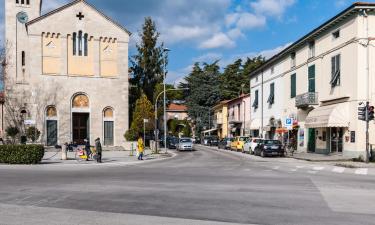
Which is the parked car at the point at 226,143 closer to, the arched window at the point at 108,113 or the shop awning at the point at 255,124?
the shop awning at the point at 255,124

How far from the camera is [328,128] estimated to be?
115 ft

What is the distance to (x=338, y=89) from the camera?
107 ft

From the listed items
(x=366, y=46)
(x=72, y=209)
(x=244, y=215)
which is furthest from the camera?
(x=366, y=46)

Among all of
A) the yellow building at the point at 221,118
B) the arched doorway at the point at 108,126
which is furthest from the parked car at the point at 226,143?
the yellow building at the point at 221,118

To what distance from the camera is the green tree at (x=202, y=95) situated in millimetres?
86625

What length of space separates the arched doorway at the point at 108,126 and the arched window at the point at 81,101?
2.25m

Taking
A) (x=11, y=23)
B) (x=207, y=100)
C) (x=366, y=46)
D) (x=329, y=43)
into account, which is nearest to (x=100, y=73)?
(x=11, y=23)

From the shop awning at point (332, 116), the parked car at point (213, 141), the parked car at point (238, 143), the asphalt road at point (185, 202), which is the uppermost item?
the shop awning at point (332, 116)

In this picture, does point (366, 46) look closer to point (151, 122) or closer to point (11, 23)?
point (151, 122)

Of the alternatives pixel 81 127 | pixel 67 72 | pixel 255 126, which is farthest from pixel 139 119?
pixel 255 126

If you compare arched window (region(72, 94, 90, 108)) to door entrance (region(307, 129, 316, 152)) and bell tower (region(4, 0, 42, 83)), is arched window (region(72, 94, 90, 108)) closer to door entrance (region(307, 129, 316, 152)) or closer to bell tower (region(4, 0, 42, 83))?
bell tower (region(4, 0, 42, 83))

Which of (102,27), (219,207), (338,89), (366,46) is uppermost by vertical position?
(102,27)

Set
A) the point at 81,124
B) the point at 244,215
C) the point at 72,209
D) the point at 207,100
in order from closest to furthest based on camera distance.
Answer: the point at 244,215 < the point at 72,209 < the point at 81,124 < the point at 207,100

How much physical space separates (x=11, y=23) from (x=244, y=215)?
4975 cm
